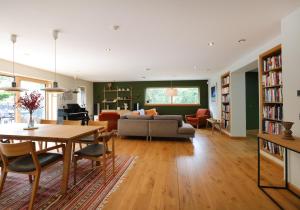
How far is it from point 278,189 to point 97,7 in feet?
11.0

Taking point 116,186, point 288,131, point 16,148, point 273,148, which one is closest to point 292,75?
point 288,131

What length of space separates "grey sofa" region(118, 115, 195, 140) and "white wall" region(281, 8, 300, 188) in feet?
8.60

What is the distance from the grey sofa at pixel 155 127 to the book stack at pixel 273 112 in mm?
1868

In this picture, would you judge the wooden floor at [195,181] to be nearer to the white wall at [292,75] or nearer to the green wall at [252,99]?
the white wall at [292,75]

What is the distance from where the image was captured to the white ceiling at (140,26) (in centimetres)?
196

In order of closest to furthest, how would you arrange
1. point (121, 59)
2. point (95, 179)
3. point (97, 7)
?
1. point (97, 7)
2. point (95, 179)
3. point (121, 59)

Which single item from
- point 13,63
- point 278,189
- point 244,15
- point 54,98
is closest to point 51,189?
point 278,189

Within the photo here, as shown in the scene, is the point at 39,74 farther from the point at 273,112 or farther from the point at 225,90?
the point at 273,112

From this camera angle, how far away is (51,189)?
216cm

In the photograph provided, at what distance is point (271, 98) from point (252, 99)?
12.2 ft

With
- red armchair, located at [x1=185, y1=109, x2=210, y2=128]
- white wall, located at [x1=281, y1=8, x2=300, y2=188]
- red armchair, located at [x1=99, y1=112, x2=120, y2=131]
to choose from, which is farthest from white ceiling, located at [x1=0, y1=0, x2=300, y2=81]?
red armchair, located at [x1=185, y1=109, x2=210, y2=128]

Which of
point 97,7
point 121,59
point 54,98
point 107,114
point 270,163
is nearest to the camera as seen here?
point 97,7

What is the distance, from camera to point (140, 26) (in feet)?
8.20

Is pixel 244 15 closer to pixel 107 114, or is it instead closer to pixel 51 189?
pixel 51 189
